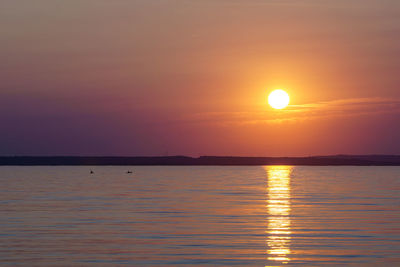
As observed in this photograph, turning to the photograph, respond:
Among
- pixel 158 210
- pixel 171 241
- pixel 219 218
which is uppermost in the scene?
pixel 158 210

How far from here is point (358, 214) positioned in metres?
53.4

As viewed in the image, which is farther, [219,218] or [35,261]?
[219,218]

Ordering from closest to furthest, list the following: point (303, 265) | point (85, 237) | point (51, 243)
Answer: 1. point (303, 265)
2. point (51, 243)
3. point (85, 237)

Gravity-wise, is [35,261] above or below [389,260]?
below

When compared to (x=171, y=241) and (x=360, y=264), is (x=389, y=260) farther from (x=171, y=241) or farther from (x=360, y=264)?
(x=171, y=241)

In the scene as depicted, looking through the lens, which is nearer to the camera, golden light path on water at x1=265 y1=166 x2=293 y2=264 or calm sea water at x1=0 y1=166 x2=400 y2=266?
calm sea water at x1=0 y1=166 x2=400 y2=266

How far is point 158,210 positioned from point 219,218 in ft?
29.2

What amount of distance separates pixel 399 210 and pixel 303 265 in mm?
29961

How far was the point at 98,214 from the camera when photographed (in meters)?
53.5

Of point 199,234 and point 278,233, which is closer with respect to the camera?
point 199,234

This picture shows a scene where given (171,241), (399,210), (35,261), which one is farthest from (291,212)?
(35,261)

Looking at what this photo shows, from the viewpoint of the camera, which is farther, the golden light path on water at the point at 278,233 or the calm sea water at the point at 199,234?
the golden light path on water at the point at 278,233

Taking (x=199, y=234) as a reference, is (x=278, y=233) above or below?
above

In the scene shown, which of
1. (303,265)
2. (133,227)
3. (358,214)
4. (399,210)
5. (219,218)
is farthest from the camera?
(399,210)
